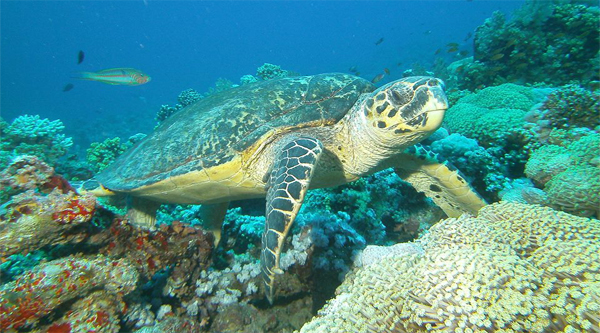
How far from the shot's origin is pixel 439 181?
3.35 metres

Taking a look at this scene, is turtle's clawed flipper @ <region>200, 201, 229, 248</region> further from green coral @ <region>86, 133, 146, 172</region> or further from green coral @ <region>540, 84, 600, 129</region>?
green coral @ <region>540, 84, 600, 129</region>

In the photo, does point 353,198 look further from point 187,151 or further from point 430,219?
point 187,151

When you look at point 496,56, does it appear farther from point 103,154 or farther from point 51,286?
point 103,154

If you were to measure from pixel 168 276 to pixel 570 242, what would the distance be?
10.3 feet

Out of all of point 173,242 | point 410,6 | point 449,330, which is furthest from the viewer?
point 410,6

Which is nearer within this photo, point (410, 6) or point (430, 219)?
point (430, 219)

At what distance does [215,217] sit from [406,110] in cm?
288

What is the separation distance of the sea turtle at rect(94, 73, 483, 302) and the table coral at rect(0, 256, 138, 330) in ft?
3.83

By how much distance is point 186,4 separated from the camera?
396ft

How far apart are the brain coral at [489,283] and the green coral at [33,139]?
821 cm

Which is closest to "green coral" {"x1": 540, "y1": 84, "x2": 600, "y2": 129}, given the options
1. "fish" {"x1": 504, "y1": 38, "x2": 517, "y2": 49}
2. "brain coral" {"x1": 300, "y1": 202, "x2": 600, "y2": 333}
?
"brain coral" {"x1": 300, "y1": 202, "x2": 600, "y2": 333}

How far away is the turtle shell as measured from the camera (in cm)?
296

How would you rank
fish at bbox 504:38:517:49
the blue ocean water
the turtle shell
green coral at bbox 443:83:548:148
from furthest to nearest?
the blue ocean water → fish at bbox 504:38:517:49 → green coral at bbox 443:83:548:148 → the turtle shell

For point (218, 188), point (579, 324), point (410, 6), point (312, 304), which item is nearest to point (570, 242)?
point (579, 324)
